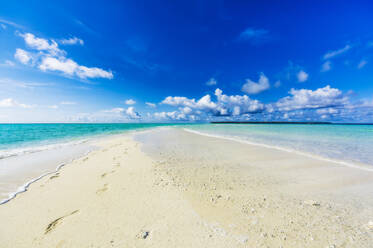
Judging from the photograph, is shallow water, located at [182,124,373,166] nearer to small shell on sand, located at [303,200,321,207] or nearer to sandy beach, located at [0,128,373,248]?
sandy beach, located at [0,128,373,248]

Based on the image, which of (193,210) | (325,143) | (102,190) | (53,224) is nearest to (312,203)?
(193,210)

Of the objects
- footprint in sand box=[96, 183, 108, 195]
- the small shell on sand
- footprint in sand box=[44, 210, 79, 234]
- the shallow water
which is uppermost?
footprint in sand box=[44, 210, 79, 234]

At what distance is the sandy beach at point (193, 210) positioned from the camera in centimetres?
289

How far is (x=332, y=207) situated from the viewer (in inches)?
157

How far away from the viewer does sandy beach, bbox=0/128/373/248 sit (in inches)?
114

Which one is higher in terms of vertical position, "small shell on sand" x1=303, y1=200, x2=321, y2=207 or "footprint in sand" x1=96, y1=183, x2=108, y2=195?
"footprint in sand" x1=96, y1=183, x2=108, y2=195

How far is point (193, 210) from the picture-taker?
3775mm

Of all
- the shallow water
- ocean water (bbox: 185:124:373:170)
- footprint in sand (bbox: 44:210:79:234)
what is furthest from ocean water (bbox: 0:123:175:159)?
the shallow water

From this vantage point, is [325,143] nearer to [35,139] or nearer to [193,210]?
[193,210]

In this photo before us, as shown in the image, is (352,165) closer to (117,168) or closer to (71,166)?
(117,168)

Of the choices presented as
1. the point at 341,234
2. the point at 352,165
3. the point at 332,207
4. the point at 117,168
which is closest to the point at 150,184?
the point at 117,168

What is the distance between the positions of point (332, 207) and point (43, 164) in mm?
13785

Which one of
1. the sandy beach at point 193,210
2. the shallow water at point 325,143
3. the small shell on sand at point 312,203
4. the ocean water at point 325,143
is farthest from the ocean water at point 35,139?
the shallow water at point 325,143

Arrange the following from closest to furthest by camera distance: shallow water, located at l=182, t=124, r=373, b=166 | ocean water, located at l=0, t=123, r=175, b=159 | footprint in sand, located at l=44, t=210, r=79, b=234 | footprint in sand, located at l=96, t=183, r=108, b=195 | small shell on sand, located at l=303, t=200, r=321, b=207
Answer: footprint in sand, located at l=44, t=210, r=79, b=234 → small shell on sand, located at l=303, t=200, r=321, b=207 → footprint in sand, located at l=96, t=183, r=108, b=195 → shallow water, located at l=182, t=124, r=373, b=166 → ocean water, located at l=0, t=123, r=175, b=159
